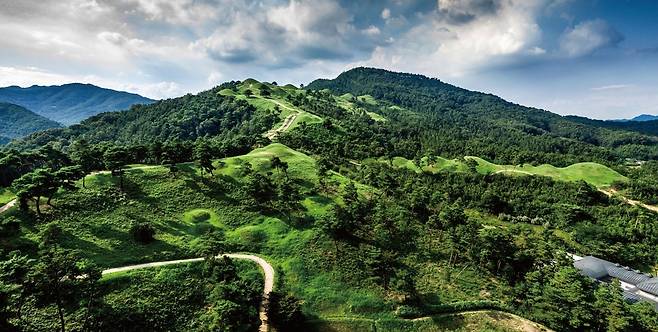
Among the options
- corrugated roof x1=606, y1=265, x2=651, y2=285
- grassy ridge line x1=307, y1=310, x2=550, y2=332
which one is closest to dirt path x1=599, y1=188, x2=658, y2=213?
corrugated roof x1=606, y1=265, x2=651, y2=285

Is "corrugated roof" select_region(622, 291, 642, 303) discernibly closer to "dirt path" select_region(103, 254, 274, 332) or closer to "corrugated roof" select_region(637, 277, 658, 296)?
"corrugated roof" select_region(637, 277, 658, 296)

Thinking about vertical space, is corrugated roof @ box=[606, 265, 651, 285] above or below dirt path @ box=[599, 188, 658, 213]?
below

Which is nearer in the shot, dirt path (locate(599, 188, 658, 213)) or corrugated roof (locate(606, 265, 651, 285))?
corrugated roof (locate(606, 265, 651, 285))

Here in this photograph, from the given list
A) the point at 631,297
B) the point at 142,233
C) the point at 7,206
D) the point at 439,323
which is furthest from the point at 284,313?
the point at 631,297

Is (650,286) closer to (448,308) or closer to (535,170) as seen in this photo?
(448,308)

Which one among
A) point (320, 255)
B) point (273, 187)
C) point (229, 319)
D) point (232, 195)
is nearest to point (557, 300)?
point (320, 255)

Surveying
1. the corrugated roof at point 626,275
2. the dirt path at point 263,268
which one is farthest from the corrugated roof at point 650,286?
the dirt path at point 263,268

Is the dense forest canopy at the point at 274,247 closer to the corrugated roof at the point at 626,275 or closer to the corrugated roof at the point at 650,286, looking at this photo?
the corrugated roof at the point at 626,275
